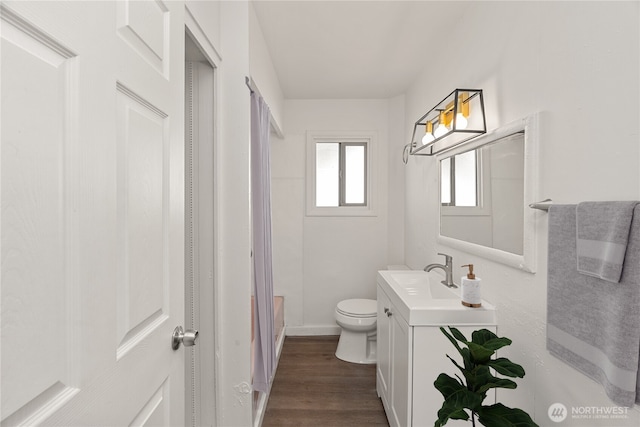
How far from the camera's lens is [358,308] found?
278cm

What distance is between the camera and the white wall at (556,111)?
0.88 metres

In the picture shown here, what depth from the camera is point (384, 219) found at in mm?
3287

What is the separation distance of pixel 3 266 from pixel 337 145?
3122mm

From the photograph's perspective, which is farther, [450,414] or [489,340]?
[489,340]

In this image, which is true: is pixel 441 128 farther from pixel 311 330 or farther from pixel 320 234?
pixel 311 330

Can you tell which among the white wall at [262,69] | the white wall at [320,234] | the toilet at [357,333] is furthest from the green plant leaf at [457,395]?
the white wall at [320,234]

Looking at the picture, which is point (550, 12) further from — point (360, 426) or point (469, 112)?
point (360, 426)

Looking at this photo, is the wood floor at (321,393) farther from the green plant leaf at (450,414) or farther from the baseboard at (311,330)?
the green plant leaf at (450,414)

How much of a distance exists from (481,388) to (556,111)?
1008 millimetres

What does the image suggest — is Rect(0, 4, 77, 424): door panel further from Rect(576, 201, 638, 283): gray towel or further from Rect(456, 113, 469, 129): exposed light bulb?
Rect(456, 113, 469, 129): exposed light bulb

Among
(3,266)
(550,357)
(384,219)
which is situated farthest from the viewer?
(384,219)

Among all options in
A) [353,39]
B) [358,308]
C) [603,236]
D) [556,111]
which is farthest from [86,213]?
[358,308]

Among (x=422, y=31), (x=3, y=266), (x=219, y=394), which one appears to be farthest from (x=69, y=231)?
(x=422, y=31)

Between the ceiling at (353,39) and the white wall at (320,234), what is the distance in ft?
1.00
